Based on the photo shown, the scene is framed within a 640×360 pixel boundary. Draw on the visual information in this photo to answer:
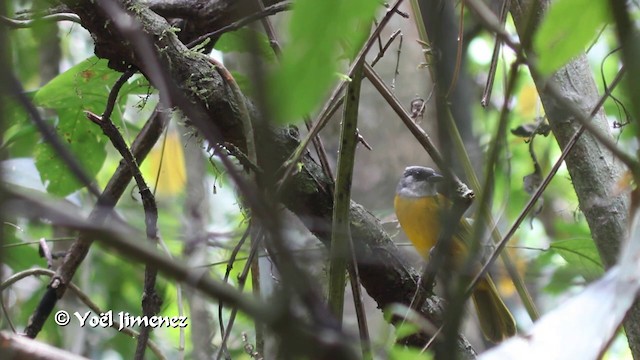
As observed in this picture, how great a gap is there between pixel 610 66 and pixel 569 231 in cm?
162

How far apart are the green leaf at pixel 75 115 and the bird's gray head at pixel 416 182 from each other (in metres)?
1.32

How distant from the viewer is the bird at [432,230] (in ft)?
7.63

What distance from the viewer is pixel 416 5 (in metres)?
1.47

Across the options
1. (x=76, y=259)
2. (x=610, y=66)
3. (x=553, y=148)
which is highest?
(x=610, y=66)

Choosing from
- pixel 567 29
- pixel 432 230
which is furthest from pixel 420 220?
pixel 567 29

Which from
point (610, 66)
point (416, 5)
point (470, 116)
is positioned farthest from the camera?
point (610, 66)

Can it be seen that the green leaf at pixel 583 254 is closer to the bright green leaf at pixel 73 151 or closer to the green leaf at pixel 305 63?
the bright green leaf at pixel 73 151

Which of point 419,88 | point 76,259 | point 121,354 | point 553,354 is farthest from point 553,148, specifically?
point 553,354

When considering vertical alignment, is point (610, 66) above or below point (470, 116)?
above

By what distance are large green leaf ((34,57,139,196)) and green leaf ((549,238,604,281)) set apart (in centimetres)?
109

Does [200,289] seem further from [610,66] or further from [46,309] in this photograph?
[610,66]

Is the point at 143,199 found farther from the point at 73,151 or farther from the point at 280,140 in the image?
the point at 73,151

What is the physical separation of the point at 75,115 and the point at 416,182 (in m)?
1.47

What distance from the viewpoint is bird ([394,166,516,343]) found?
233 cm
